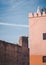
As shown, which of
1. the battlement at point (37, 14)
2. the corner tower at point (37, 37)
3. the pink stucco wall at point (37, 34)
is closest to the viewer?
the corner tower at point (37, 37)

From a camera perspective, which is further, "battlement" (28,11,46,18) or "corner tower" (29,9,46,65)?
"battlement" (28,11,46,18)

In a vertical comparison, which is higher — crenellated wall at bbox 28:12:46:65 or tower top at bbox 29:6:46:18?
tower top at bbox 29:6:46:18

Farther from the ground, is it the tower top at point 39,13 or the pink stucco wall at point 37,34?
the tower top at point 39,13

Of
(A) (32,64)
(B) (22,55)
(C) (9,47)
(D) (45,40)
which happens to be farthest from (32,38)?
(B) (22,55)

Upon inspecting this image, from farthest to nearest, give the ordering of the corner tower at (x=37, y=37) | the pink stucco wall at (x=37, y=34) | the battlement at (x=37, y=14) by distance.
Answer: the battlement at (x=37, y=14)
the pink stucco wall at (x=37, y=34)
the corner tower at (x=37, y=37)

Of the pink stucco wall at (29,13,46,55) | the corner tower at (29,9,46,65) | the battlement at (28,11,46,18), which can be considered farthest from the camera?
the battlement at (28,11,46,18)

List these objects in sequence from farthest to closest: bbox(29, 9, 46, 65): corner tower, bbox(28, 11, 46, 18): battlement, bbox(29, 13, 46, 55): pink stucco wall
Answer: bbox(28, 11, 46, 18): battlement → bbox(29, 13, 46, 55): pink stucco wall → bbox(29, 9, 46, 65): corner tower

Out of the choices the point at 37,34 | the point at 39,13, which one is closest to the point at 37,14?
the point at 39,13

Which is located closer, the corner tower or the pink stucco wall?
the corner tower

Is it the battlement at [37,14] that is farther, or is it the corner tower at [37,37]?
the battlement at [37,14]

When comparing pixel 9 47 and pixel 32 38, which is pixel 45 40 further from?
pixel 9 47

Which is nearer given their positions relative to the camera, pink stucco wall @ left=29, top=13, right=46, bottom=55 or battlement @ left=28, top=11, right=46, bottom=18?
pink stucco wall @ left=29, top=13, right=46, bottom=55

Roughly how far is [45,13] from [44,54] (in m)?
1.25

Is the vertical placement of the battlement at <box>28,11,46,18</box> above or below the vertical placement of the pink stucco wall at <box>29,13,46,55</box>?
above
